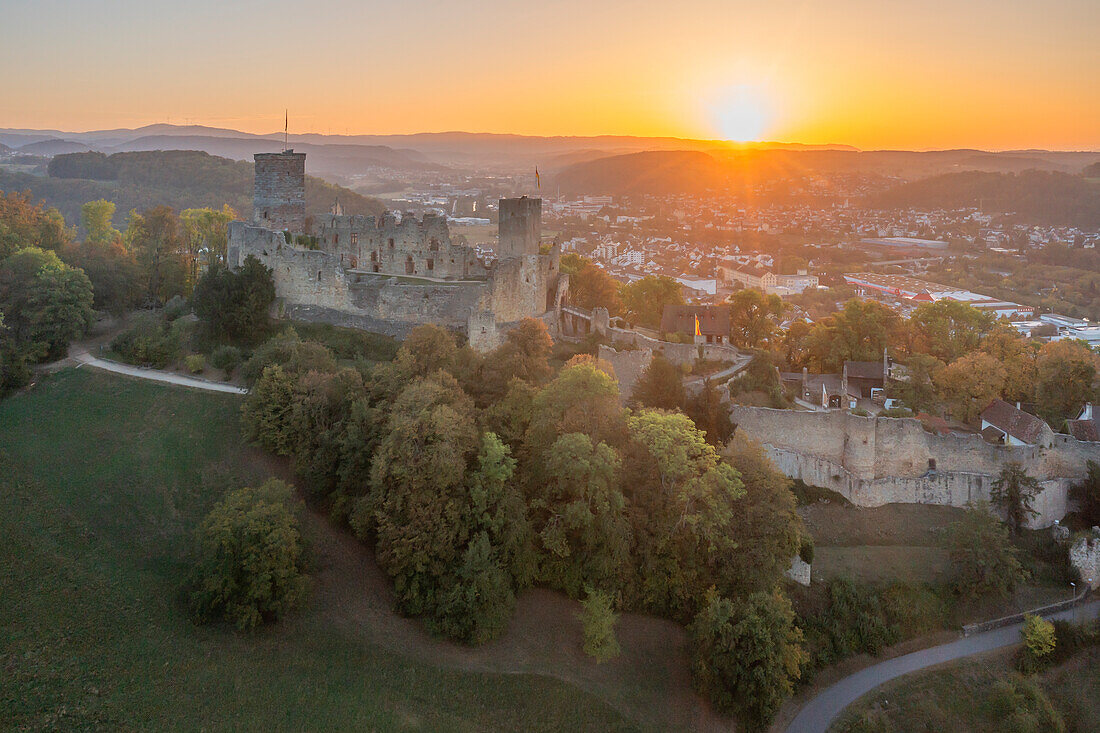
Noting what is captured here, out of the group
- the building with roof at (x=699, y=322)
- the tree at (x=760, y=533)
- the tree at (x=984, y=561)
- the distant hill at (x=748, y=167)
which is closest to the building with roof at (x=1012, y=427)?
the tree at (x=984, y=561)

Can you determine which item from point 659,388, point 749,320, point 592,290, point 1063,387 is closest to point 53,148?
point 592,290

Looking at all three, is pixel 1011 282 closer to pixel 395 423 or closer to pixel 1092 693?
pixel 1092 693

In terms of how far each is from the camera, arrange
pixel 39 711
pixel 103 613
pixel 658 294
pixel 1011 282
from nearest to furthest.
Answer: pixel 39 711
pixel 103 613
pixel 658 294
pixel 1011 282

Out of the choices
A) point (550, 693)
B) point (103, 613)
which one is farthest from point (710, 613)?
point (103, 613)

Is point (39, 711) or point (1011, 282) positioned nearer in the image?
point (39, 711)

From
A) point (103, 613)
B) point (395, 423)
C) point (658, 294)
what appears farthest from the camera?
point (658, 294)

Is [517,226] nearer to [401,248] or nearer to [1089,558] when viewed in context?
[401,248]
